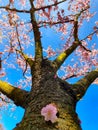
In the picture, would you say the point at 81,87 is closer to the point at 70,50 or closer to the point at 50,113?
the point at 70,50

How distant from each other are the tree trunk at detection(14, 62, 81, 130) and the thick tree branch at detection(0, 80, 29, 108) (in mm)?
372

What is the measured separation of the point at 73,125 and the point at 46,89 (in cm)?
126

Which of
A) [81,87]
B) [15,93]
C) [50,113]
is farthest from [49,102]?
[81,87]

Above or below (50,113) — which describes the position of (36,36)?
above

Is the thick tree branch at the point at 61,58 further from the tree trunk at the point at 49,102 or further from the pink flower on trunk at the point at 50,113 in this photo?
the pink flower on trunk at the point at 50,113

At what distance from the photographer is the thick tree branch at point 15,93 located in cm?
547

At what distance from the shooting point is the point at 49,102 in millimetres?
4242

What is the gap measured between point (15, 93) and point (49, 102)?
1848 mm

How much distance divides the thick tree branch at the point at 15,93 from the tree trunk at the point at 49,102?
372 mm

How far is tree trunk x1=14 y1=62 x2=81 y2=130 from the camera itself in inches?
141

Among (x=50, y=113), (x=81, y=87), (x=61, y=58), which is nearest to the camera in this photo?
(x=50, y=113)

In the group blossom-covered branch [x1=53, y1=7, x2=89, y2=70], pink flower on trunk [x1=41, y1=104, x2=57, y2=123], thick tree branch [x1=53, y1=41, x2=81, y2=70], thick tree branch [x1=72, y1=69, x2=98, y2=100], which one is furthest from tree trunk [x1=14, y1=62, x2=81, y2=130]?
blossom-covered branch [x1=53, y1=7, x2=89, y2=70]

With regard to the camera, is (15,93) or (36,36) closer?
(15,93)

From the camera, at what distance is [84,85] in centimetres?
653
